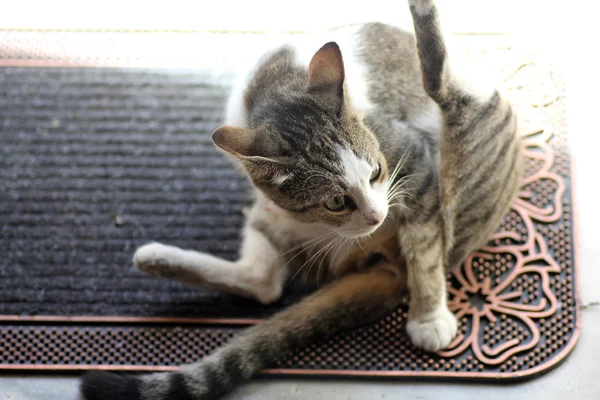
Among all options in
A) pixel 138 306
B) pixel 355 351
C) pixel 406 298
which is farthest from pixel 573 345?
pixel 138 306

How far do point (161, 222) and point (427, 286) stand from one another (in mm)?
784

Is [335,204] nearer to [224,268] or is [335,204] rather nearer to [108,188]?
[224,268]

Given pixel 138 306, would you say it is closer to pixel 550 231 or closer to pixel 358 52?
pixel 358 52

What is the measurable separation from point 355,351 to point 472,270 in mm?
399

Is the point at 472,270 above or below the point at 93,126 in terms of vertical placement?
below

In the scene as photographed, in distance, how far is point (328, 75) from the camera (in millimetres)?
1568

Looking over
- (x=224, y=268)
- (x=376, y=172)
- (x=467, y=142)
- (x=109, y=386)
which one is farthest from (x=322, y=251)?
(x=109, y=386)

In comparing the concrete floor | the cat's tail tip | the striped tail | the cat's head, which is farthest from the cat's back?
the cat's tail tip

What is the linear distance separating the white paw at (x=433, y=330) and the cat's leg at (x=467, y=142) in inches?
7.4

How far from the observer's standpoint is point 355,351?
75.1 inches

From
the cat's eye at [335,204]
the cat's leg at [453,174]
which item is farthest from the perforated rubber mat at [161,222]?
the cat's eye at [335,204]

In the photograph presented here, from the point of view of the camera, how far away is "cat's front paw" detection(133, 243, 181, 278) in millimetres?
1920

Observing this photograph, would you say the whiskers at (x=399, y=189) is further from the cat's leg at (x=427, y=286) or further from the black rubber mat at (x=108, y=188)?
the black rubber mat at (x=108, y=188)

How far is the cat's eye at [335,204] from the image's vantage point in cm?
161
